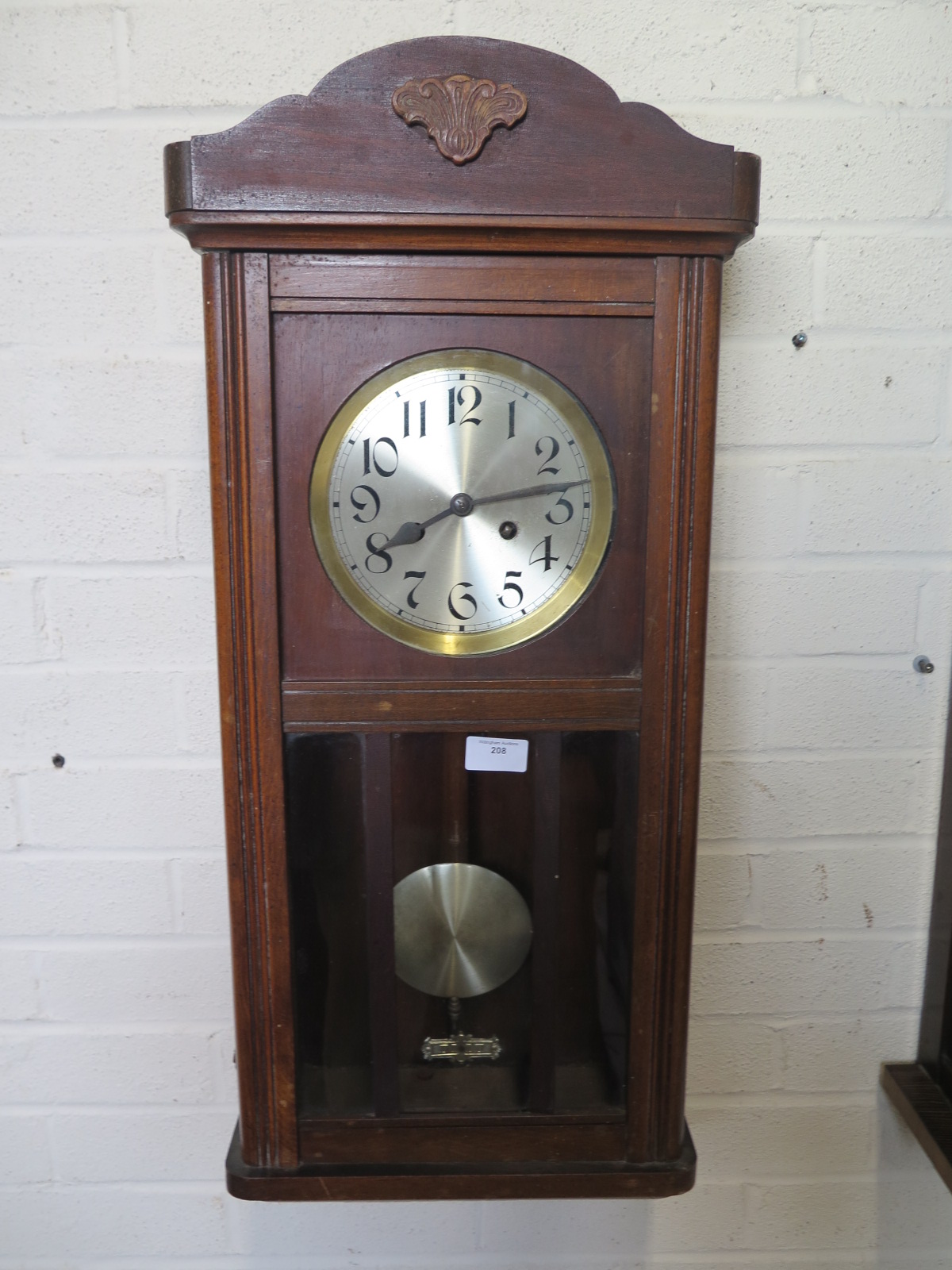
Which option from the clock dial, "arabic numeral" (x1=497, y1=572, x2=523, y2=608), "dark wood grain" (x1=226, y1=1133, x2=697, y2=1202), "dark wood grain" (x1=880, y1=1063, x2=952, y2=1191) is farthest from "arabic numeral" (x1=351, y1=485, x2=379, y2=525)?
"dark wood grain" (x1=880, y1=1063, x2=952, y2=1191)

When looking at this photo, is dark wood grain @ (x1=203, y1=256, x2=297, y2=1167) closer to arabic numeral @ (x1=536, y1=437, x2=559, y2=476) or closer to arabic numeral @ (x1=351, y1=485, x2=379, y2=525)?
arabic numeral @ (x1=351, y1=485, x2=379, y2=525)

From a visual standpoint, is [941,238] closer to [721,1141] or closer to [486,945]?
[486,945]

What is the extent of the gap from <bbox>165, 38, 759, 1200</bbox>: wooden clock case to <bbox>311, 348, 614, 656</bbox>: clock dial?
0.06 ft

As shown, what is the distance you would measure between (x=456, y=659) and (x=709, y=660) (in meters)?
0.37

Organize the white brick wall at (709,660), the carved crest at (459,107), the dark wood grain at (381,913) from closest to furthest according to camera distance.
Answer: the carved crest at (459,107), the dark wood grain at (381,913), the white brick wall at (709,660)

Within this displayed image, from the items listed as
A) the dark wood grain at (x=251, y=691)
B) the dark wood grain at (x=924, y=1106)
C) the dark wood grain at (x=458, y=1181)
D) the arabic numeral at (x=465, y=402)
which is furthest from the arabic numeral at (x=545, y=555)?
the dark wood grain at (x=924, y=1106)

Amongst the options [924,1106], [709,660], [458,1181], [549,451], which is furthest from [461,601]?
[924,1106]

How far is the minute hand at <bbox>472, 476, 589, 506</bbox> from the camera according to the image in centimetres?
79

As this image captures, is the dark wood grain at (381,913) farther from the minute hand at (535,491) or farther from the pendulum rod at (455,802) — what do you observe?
the minute hand at (535,491)

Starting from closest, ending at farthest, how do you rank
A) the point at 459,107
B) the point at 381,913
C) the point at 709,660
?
the point at 459,107 → the point at 381,913 → the point at 709,660

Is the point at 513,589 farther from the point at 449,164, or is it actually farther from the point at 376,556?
the point at 449,164

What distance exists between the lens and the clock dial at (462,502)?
776 mm

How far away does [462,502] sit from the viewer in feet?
2.56

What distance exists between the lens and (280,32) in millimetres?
942
